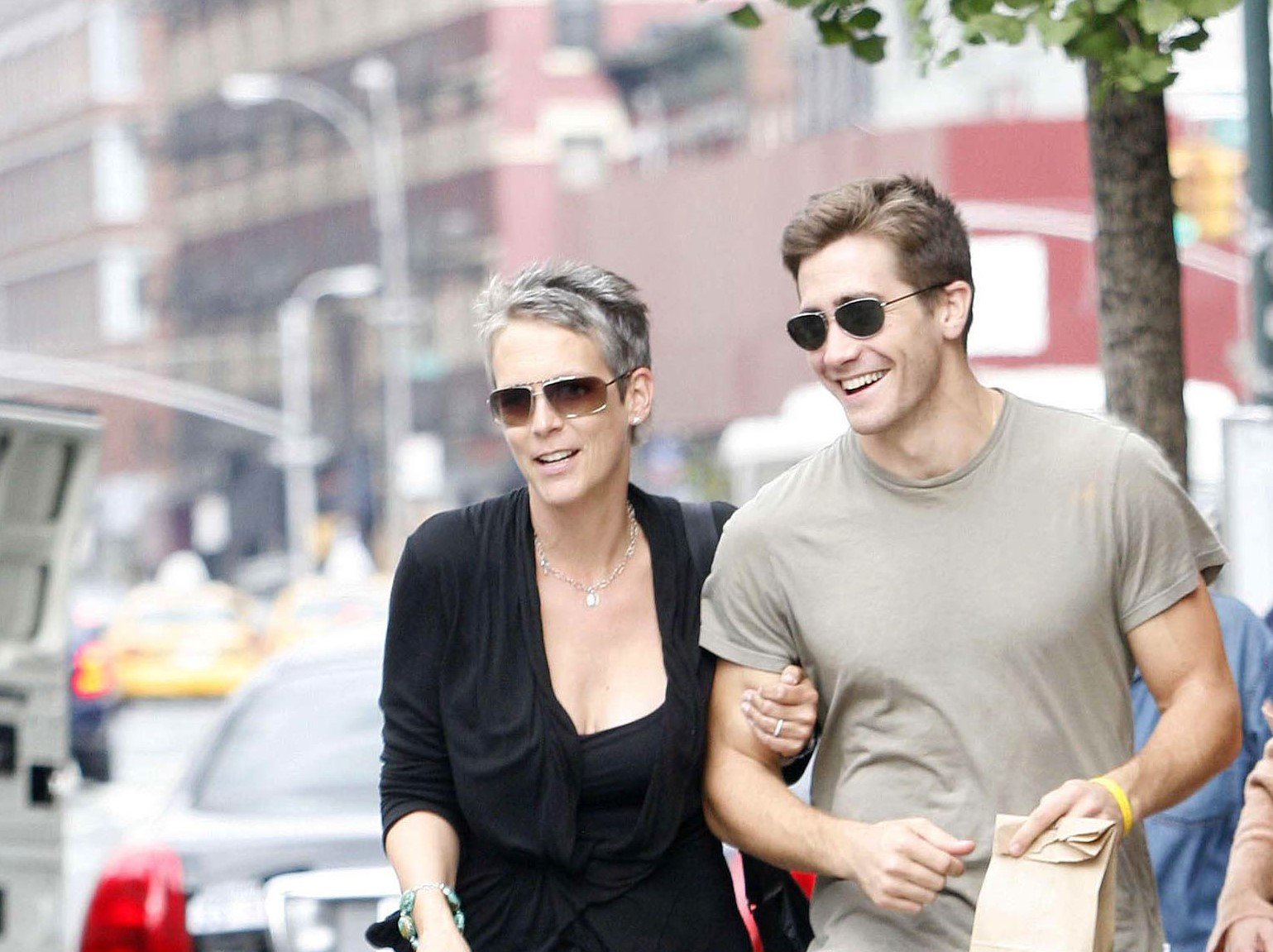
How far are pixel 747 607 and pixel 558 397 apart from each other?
44cm

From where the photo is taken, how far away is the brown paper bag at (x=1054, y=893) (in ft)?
11.6

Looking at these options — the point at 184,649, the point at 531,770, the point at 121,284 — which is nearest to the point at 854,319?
the point at 531,770

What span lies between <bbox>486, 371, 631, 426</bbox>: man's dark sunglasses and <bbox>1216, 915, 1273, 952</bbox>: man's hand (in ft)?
4.17

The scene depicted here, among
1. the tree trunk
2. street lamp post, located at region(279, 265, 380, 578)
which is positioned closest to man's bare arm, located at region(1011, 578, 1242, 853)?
the tree trunk

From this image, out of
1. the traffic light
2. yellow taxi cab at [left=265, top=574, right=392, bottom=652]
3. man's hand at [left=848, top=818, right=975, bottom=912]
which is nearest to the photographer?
man's hand at [left=848, top=818, right=975, bottom=912]

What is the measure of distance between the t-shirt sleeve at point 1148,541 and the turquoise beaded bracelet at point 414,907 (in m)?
1.09

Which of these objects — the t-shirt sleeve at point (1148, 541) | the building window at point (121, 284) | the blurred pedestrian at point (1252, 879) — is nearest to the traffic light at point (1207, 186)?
the blurred pedestrian at point (1252, 879)

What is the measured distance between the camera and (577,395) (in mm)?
4145

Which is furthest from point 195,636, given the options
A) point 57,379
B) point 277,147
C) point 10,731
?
point 277,147

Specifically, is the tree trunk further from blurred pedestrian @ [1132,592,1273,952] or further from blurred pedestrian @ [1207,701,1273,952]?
blurred pedestrian @ [1207,701,1273,952]

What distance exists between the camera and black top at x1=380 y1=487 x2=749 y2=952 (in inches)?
160

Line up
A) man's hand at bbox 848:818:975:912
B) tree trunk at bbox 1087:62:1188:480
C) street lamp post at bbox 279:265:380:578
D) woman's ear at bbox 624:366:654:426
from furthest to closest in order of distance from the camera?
street lamp post at bbox 279:265:380:578 < tree trunk at bbox 1087:62:1188:480 < woman's ear at bbox 624:366:654:426 < man's hand at bbox 848:818:975:912

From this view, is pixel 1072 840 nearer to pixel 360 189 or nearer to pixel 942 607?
pixel 942 607

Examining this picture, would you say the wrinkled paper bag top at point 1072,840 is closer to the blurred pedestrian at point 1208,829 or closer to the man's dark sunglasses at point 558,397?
the man's dark sunglasses at point 558,397
